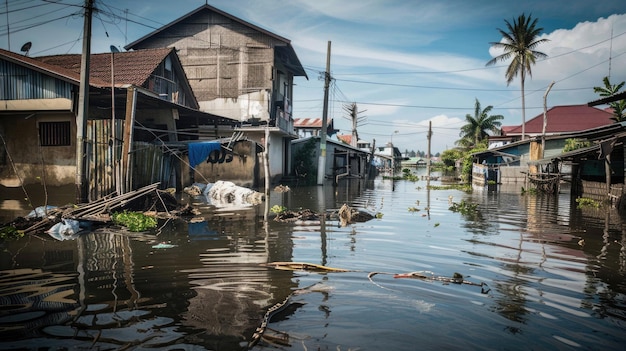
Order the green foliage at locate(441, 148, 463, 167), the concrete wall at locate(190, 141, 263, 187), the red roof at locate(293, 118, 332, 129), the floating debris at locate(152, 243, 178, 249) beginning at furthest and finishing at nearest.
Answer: the green foliage at locate(441, 148, 463, 167)
the red roof at locate(293, 118, 332, 129)
the concrete wall at locate(190, 141, 263, 187)
the floating debris at locate(152, 243, 178, 249)

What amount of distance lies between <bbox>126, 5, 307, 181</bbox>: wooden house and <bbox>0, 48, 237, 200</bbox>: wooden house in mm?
5620

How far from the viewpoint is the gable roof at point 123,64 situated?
20.0m

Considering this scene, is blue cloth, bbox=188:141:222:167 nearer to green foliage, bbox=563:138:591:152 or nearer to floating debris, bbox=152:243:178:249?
floating debris, bbox=152:243:178:249

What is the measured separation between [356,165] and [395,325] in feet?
124

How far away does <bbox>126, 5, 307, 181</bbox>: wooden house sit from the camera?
26.4 metres

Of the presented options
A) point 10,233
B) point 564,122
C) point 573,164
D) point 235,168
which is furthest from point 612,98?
point 564,122

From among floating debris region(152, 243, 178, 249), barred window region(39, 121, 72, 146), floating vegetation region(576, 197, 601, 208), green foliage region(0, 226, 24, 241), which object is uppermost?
barred window region(39, 121, 72, 146)

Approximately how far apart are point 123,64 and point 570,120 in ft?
143

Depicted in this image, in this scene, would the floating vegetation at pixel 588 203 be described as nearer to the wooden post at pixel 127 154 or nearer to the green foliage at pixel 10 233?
the wooden post at pixel 127 154

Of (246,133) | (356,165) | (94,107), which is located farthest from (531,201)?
(356,165)

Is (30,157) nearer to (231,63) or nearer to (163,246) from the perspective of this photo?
(163,246)

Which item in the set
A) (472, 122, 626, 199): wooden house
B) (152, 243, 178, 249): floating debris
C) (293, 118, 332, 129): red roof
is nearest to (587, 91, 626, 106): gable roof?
(472, 122, 626, 199): wooden house

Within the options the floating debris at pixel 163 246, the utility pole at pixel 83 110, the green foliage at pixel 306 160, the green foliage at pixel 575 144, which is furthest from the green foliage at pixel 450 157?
the floating debris at pixel 163 246

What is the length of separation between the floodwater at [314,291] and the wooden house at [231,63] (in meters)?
17.4
